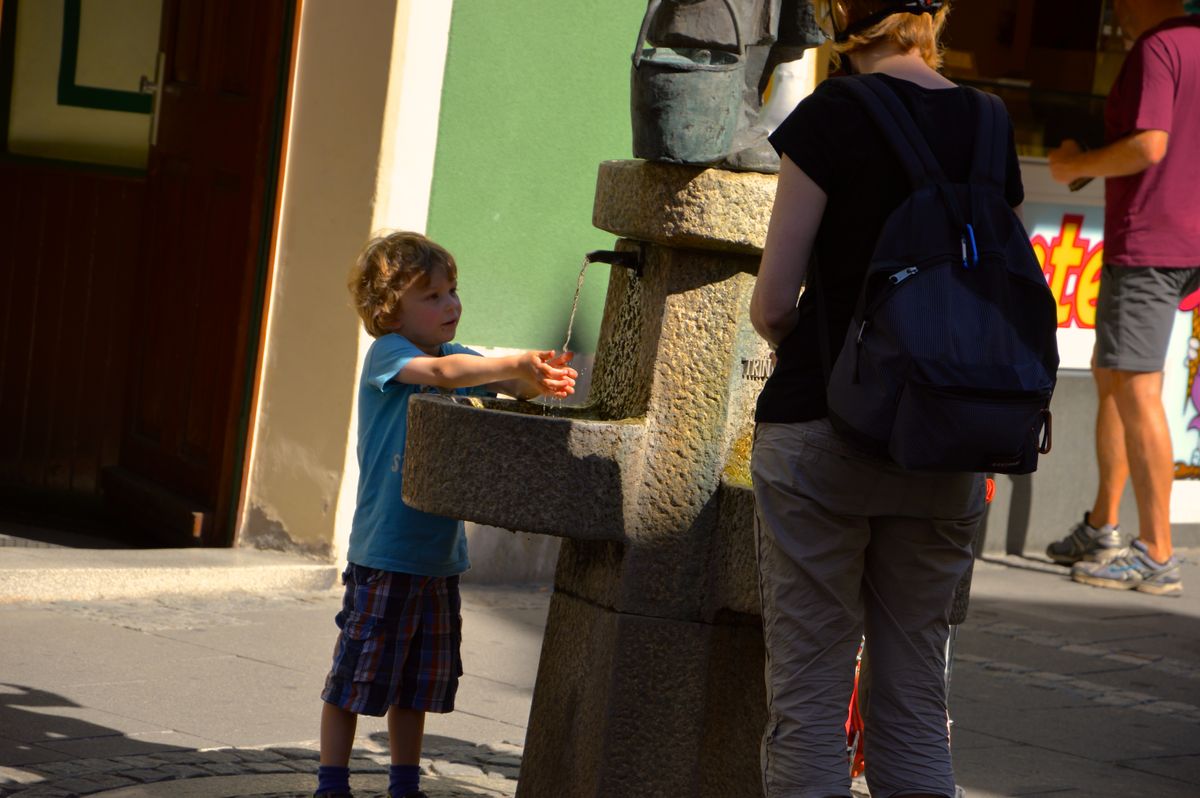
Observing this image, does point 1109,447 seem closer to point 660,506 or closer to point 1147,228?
point 1147,228

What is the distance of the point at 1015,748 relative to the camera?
5152 millimetres

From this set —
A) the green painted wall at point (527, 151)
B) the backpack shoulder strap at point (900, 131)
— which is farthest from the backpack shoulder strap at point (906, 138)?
the green painted wall at point (527, 151)

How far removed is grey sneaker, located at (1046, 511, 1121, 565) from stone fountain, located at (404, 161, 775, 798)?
4570 millimetres

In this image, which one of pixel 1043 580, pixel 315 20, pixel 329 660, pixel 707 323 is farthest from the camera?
pixel 1043 580

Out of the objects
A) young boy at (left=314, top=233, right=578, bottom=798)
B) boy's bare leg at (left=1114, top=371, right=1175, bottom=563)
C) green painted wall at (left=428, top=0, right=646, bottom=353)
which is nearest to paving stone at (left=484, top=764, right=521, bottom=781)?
young boy at (left=314, top=233, right=578, bottom=798)

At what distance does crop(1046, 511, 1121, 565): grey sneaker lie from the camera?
316 inches

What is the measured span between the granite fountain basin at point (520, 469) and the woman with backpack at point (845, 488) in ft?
1.53

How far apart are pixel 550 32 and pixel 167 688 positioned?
2835 mm

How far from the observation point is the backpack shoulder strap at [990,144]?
315 centimetres

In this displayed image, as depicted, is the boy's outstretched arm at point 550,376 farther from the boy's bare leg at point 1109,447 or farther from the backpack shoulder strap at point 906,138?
the boy's bare leg at point 1109,447

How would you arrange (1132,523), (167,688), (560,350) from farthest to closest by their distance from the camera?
(1132,523) → (560,350) → (167,688)

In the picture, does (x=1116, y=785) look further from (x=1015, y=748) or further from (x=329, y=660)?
(x=329, y=660)

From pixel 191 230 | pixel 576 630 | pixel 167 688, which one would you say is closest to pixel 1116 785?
pixel 576 630

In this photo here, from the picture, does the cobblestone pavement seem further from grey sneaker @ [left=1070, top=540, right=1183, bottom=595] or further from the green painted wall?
grey sneaker @ [left=1070, top=540, right=1183, bottom=595]
